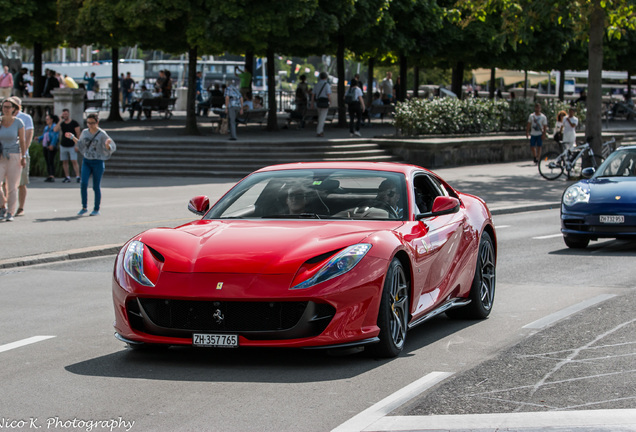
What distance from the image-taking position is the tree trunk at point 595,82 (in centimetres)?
2830

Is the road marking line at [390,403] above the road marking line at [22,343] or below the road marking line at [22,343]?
above

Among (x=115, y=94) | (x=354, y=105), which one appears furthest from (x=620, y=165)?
(x=115, y=94)

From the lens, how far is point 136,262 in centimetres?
682

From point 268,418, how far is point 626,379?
2.34 m

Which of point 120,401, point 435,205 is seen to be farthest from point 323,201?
point 120,401

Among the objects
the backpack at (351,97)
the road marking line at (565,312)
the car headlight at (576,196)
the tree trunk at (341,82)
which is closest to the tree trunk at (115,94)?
the tree trunk at (341,82)

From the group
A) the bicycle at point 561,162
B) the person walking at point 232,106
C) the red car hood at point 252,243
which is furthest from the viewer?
the person walking at point 232,106

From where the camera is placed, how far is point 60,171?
2839 centimetres

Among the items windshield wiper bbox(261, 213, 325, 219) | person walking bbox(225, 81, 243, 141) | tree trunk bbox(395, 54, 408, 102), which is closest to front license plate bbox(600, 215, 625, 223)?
windshield wiper bbox(261, 213, 325, 219)

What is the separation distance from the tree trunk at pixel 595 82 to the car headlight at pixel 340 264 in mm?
22980

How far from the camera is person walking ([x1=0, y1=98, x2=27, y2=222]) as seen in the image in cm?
1720

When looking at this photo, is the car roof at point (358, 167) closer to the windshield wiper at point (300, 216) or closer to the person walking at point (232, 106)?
the windshield wiper at point (300, 216)

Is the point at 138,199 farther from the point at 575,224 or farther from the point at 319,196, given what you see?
the point at 319,196

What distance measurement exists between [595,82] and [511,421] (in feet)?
81.6
